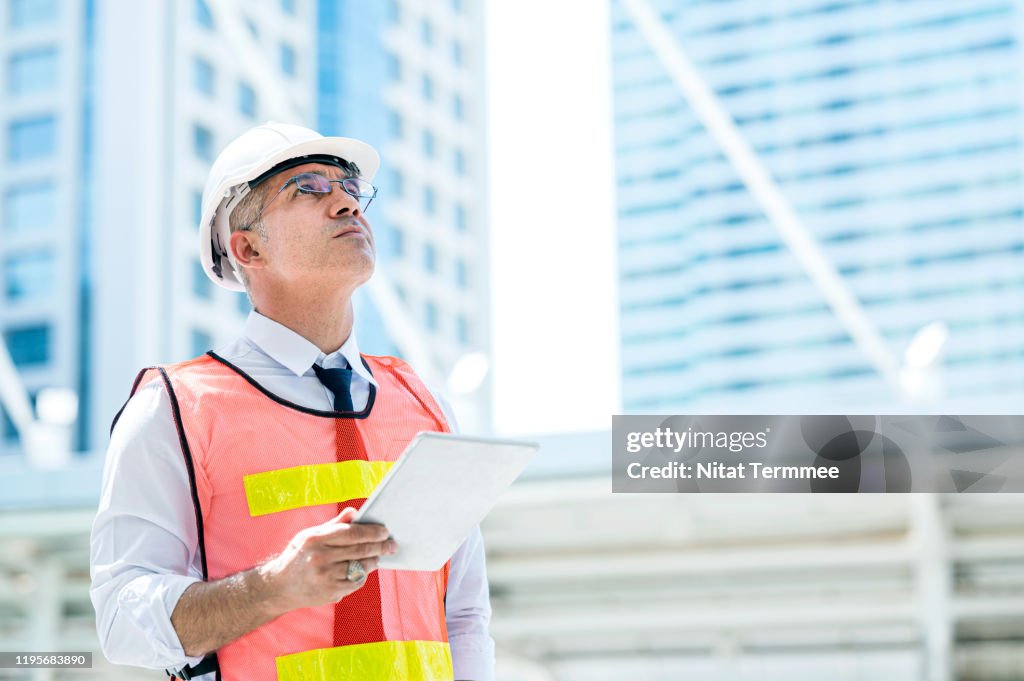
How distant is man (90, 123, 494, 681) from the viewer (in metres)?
1.24

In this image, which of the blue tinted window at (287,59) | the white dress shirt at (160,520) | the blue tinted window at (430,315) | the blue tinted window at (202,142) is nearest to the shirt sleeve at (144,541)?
the white dress shirt at (160,520)

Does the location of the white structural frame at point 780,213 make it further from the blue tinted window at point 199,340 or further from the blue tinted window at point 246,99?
the blue tinted window at point 246,99

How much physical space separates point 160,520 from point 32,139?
41348mm

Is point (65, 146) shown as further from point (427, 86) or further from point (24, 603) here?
point (24, 603)

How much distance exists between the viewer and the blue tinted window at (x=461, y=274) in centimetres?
4938

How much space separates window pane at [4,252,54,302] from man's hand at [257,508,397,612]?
39208mm

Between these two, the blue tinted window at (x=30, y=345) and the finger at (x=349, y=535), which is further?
the blue tinted window at (x=30, y=345)

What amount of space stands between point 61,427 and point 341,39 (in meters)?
38.7

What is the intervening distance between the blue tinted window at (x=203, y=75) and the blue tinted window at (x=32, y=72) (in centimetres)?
447

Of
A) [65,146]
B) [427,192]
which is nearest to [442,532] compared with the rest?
[65,146]

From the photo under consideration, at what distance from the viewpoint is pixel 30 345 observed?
38125 mm

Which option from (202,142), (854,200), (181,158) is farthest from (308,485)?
(854,200)

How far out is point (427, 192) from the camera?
48906 millimetres

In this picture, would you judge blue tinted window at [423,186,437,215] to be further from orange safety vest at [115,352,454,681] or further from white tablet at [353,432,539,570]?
white tablet at [353,432,539,570]
